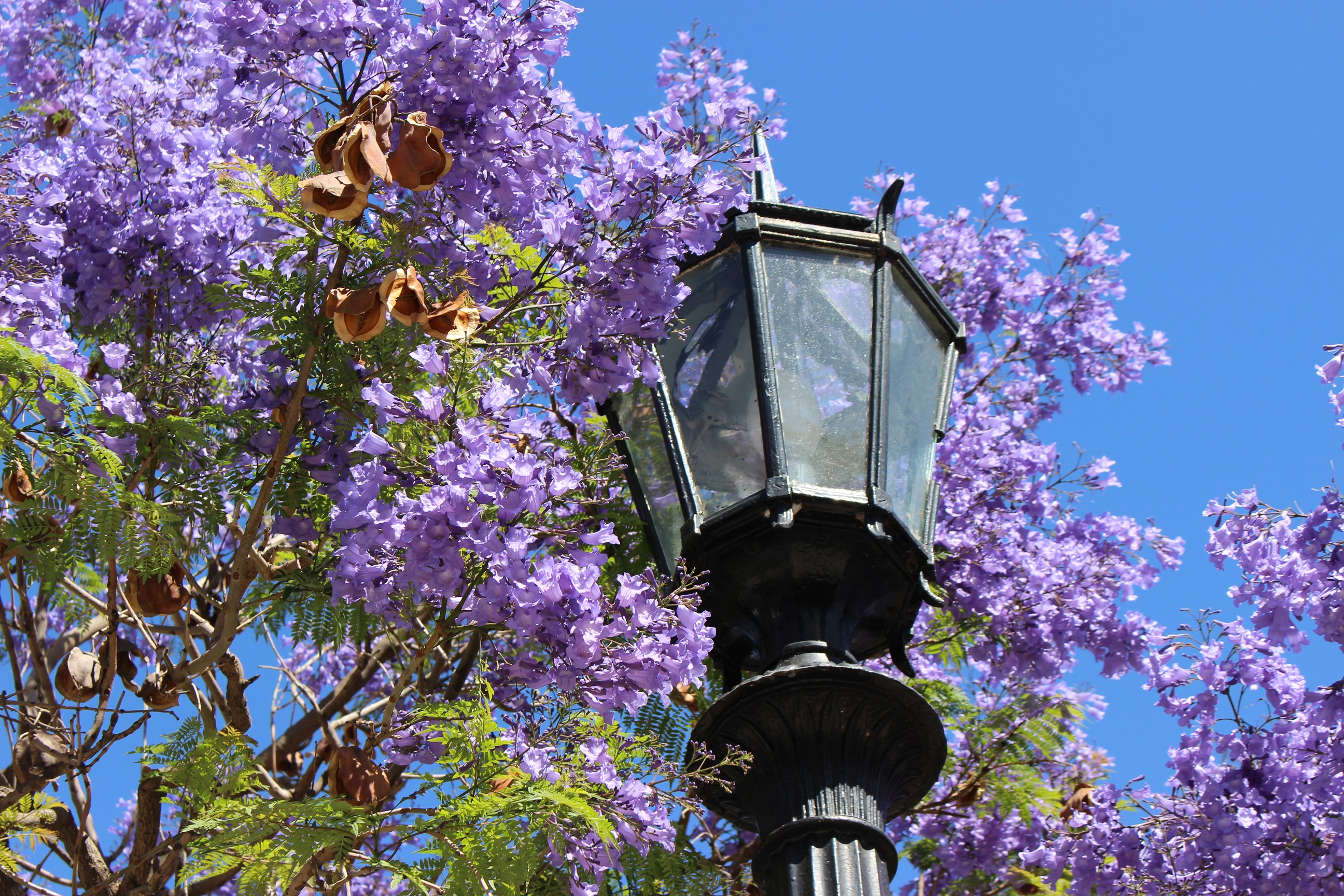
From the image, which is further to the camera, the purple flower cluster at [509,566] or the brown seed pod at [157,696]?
the brown seed pod at [157,696]

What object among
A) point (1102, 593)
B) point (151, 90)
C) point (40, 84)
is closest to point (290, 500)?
point (151, 90)

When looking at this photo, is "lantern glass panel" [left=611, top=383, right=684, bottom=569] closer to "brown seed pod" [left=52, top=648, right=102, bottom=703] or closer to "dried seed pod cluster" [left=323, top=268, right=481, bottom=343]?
"dried seed pod cluster" [left=323, top=268, right=481, bottom=343]

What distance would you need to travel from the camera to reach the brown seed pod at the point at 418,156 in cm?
331

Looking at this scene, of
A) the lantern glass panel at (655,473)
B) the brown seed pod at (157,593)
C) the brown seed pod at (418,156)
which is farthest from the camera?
the brown seed pod at (157,593)

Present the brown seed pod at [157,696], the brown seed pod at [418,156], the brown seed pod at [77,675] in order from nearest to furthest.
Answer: the brown seed pod at [418,156], the brown seed pod at [157,696], the brown seed pod at [77,675]

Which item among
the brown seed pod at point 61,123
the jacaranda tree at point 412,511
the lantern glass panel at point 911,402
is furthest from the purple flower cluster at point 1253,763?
the brown seed pod at point 61,123

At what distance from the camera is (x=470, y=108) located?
11.8ft

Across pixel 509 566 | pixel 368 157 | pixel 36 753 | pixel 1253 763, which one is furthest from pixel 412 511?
pixel 1253 763

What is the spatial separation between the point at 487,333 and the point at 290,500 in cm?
83

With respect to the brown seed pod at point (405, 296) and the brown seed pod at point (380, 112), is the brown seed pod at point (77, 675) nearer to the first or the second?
the brown seed pod at point (405, 296)

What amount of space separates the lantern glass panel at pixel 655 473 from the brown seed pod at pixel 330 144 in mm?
977

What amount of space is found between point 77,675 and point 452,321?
6.84ft

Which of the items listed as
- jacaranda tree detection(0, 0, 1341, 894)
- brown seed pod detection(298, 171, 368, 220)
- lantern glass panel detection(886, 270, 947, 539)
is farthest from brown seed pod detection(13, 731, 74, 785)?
lantern glass panel detection(886, 270, 947, 539)

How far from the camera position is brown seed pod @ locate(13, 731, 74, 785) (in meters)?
4.29
